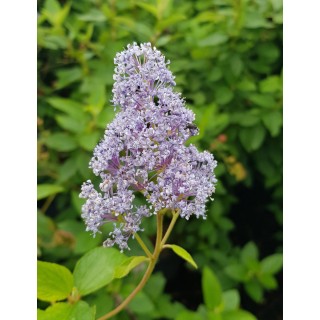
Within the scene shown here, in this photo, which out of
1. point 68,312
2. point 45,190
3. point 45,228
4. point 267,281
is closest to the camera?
point 68,312

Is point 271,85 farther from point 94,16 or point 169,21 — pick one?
point 94,16

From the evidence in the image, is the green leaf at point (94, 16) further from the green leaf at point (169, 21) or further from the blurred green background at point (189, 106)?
the green leaf at point (169, 21)

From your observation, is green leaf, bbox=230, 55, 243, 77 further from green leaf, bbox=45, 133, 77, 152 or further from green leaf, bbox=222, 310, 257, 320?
green leaf, bbox=222, 310, 257, 320

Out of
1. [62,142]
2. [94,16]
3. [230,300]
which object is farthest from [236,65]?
[230,300]

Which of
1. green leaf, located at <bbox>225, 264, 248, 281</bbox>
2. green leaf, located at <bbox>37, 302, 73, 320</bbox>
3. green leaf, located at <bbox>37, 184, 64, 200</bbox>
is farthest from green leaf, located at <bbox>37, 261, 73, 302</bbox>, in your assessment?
green leaf, located at <bbox>225, 264, 248, 281</bbox>

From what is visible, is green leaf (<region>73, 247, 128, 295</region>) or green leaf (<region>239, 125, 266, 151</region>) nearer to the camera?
green leaf (<region>73, 247, 128, 295</region>)

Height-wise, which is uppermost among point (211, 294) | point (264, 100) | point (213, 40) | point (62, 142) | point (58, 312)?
point (213, 40)

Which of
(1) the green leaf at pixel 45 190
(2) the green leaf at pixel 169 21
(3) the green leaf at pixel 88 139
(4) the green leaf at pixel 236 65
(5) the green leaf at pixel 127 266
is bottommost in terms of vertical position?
(1) the green leaf at pixel 45 190

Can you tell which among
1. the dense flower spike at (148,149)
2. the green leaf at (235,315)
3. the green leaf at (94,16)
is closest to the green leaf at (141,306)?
the green leaf at (235,315)
